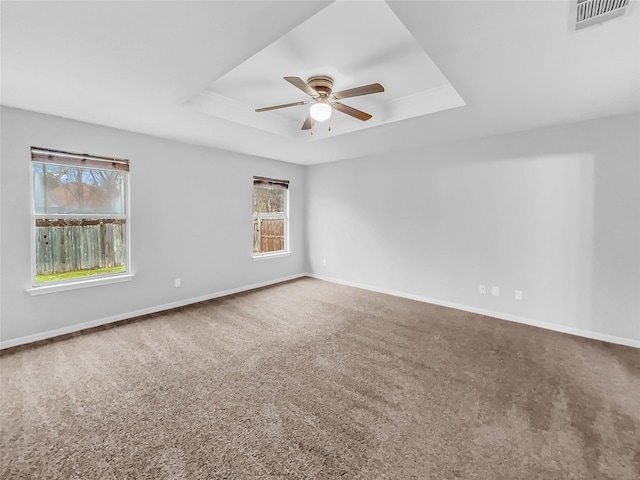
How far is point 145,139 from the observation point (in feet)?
12.0

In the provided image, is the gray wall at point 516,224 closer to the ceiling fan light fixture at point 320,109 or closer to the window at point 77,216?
the ceiling fan light fixture at point 320,109

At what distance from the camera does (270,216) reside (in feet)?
17.9

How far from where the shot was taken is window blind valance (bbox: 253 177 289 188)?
16.6ft

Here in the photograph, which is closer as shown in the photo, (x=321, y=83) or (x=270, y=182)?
(x=321, y=83)

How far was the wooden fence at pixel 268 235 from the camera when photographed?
5.20 m

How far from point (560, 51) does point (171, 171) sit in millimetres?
4198

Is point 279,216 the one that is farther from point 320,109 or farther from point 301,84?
point 301,84

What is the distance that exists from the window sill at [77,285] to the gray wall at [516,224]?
3.57 meters

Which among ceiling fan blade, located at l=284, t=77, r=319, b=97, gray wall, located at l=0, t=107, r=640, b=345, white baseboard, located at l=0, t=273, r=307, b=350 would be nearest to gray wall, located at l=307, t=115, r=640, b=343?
gray wall, located at l=0, t=107, r=640, b=345

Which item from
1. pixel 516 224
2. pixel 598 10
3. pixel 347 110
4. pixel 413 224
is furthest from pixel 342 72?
pixel 516 224

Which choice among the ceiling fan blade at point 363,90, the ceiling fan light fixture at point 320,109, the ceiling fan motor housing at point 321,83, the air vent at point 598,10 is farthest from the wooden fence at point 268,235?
the air vent at point 598,10

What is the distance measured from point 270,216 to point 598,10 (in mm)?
4707

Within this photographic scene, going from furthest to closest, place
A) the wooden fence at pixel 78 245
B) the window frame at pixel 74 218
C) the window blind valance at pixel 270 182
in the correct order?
the window blind valance at pixel 270 182, the wooden fence at pixel 78 245, the window frame at pixel 74 218

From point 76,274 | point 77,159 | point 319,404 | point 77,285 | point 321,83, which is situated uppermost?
point 321,83
